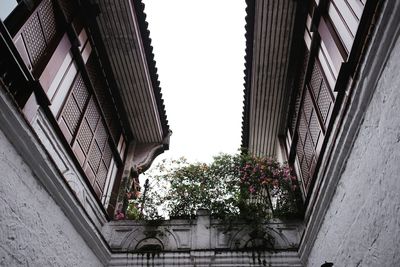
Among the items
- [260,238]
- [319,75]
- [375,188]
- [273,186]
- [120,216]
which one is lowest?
[375,188]

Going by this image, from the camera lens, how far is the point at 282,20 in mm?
8609

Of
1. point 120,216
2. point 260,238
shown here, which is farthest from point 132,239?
point 260,238

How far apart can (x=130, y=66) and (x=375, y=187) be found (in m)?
7.26

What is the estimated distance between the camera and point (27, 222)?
16.6 feet

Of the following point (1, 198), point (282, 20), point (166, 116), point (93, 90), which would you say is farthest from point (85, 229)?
point (282, 20)

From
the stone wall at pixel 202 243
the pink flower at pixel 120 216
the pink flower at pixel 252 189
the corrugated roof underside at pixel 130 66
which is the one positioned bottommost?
the stone wall at pixel 202 243

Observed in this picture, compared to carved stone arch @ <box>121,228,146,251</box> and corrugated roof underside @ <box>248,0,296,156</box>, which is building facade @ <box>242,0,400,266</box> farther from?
carved stone arch @ <box>121,228,146,251</box>

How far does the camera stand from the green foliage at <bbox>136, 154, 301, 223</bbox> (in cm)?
870

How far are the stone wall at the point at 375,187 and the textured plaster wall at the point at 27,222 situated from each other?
4.50 metres

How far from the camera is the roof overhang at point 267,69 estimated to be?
848 centimetres

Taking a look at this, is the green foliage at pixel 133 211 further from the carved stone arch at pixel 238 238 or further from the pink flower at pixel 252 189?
the pink flower at pixel 252 189

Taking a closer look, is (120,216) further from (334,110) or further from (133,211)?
(334,110)

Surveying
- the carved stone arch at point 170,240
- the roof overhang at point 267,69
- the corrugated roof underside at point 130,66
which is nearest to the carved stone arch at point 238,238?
the carved stone arch at point 170,240

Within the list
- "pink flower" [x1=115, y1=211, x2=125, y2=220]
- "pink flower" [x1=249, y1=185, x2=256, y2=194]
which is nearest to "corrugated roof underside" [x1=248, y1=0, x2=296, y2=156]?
"pink flower" [x1=249, y1=185, x2=256, y2=194]
